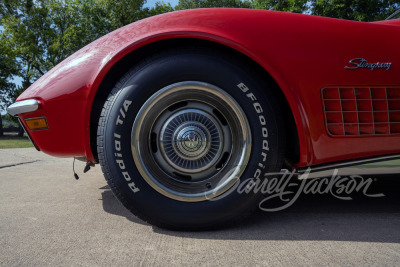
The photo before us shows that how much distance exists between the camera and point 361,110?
1558 millimetres

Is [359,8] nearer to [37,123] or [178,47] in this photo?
[178,47]

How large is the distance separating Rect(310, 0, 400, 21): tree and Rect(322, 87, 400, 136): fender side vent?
1502 centimetres

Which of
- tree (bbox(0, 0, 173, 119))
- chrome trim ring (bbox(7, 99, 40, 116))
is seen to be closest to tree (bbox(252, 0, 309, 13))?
tree (bbox(0, 0, 173, 119))

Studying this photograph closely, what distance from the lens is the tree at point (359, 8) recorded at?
14.3 m

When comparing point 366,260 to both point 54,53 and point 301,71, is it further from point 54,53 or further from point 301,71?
point 54,53

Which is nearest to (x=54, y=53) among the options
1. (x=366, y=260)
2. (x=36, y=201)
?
(x=36, y=201)

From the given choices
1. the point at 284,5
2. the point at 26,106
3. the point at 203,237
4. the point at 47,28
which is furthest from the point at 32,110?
the point at 47,28

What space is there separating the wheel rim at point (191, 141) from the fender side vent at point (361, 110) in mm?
463

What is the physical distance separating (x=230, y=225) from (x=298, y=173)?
1.58 ft
